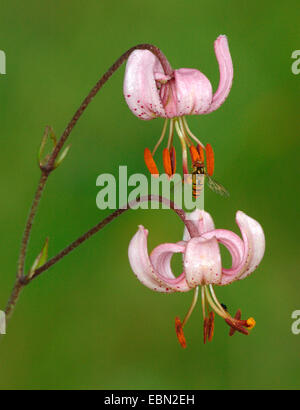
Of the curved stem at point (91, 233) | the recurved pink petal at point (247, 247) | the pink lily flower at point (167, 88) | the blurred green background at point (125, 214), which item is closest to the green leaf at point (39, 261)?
the curved stem at point (91, 233)

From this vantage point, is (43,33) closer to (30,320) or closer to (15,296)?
(30,320)

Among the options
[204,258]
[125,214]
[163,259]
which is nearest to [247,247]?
[204,258]

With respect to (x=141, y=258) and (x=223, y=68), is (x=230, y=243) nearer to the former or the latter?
(x=141, y=258)

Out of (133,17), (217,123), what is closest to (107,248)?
(217,123)

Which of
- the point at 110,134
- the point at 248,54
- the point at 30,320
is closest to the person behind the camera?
the point at 30,320

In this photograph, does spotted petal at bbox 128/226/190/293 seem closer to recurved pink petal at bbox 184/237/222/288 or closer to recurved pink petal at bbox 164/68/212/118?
recurved pink petal at bbox 184/237/222/288

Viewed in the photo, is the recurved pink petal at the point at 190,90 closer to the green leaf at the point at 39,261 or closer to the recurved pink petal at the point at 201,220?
the recurved pink petal at the point at 201,220
